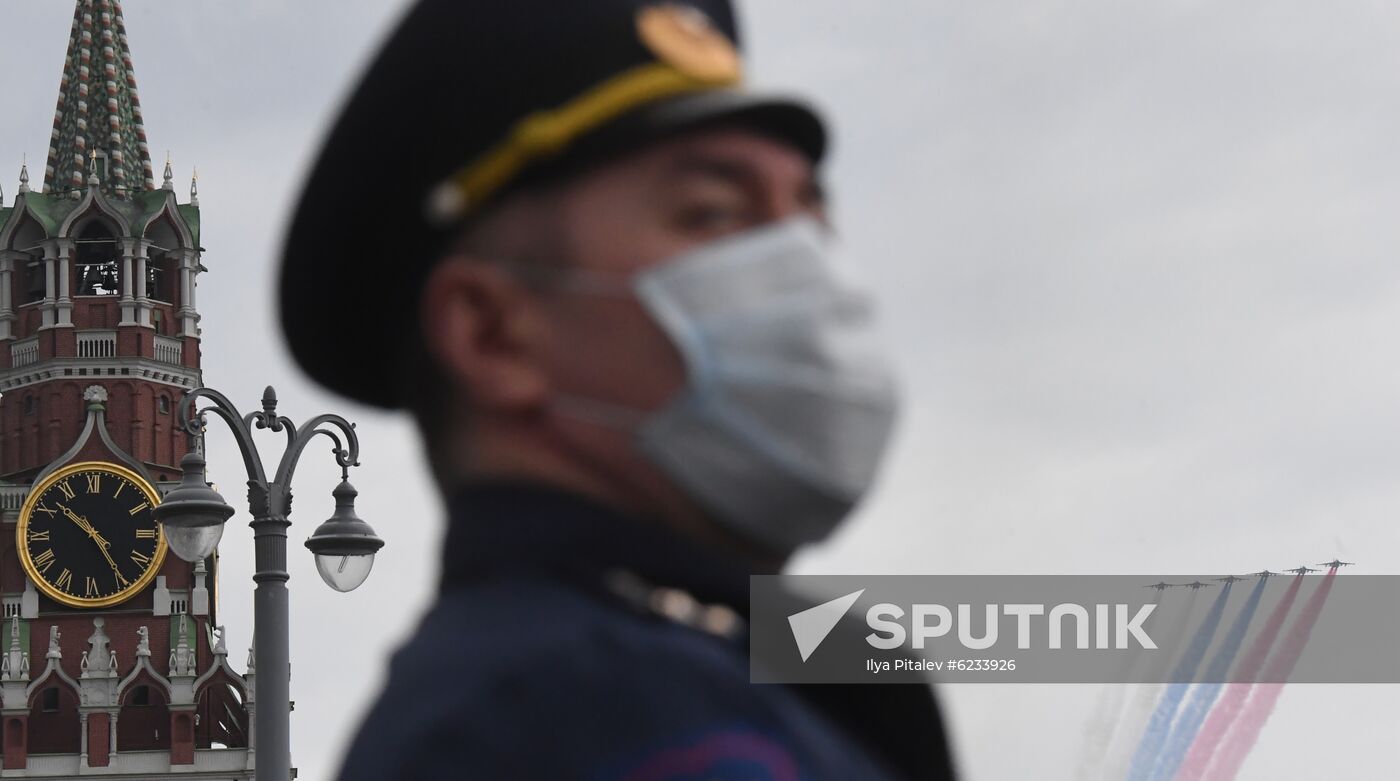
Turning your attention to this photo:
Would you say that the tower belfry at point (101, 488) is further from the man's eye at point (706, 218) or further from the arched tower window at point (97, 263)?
the man's eye at point (706, 218)

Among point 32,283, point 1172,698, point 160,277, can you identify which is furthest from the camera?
point 160,277

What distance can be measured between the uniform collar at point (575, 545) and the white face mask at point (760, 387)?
6cm

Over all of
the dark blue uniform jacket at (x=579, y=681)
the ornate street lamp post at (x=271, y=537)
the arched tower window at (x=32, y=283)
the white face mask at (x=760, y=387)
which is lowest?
the dark blue uniform jacket at (x=579, y=681)

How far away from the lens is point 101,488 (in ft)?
244

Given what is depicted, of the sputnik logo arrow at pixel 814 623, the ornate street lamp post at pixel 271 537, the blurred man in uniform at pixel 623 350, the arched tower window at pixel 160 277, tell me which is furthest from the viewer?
the arched tower window at pixel 160 277

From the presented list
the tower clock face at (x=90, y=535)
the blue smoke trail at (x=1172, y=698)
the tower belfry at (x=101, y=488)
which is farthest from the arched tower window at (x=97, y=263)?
the blue smoke trail at (x=1172, y=698)

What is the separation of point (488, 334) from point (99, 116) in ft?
261

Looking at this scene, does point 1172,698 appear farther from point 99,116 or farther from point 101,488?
point 99,116

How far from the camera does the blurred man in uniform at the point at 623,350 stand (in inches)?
96.4

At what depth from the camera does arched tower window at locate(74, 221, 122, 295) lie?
77.4 m

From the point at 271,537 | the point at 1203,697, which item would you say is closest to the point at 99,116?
the point at 1203,697

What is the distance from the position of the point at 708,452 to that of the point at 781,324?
0.15m

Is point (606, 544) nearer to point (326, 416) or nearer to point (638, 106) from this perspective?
point (638, 106)

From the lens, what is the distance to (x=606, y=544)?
96.7 inches
